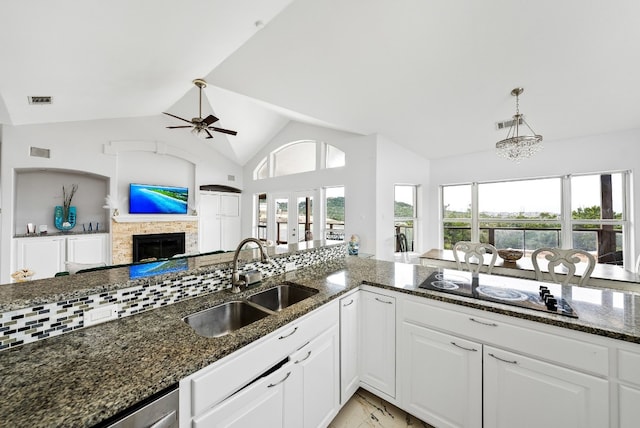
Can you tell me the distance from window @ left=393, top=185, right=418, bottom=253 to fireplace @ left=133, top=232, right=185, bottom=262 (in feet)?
15.5

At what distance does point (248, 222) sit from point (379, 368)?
553 centimetres

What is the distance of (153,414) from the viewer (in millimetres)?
753

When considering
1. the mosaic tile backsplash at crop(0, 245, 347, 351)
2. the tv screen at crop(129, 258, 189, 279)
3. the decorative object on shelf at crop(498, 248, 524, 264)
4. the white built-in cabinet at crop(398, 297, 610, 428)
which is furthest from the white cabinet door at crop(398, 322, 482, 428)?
the decorative object on shelf at crop(498, 248, 524, 264)

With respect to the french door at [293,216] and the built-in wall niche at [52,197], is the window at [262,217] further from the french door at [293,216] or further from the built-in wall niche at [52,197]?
the built-in wall niche at [52,197]

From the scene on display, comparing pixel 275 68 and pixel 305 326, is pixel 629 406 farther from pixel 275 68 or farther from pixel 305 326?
pixel 275 68

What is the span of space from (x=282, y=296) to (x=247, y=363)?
2.52ft

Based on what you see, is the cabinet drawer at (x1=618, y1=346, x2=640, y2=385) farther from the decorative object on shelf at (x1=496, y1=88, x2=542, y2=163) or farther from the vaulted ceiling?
the vaulted ceiling

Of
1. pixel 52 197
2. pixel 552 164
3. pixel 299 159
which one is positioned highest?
pixel 299 159

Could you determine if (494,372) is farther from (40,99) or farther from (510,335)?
(40,99)

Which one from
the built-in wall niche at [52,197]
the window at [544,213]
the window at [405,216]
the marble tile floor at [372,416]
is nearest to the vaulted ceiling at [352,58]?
the window at [544,213]

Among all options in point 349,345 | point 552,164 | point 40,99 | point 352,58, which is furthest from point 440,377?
point 40,99

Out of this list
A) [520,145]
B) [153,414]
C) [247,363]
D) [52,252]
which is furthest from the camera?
[52,252]

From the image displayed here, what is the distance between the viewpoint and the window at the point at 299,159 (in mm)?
4980

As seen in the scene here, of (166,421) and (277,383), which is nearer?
(166,421)
